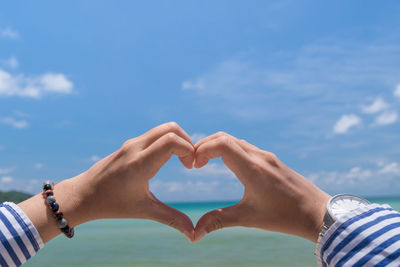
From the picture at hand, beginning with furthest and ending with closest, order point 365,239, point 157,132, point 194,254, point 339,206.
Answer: point 194,254, point 157,132, point 339,206, point 365,239

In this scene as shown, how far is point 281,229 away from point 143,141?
0.80m

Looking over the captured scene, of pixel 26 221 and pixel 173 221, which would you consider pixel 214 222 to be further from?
pixel 26 221

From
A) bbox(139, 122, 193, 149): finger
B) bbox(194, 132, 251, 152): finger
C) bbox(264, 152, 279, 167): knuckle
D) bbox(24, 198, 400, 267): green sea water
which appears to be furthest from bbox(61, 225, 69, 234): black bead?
bbox(24, 198, 400, 267): green sea water

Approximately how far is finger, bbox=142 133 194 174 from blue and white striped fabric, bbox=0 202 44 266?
0.57 metres

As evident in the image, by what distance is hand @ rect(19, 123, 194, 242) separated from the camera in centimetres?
161

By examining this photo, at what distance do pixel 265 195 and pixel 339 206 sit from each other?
1.26 feet

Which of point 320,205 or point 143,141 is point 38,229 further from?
point 320,205

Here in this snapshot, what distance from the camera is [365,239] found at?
1036mm

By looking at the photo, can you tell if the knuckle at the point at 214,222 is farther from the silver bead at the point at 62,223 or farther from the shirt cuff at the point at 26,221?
the shirt cuff at the point at 26,221

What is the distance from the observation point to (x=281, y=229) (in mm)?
1678

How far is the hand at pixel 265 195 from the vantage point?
1592 mm

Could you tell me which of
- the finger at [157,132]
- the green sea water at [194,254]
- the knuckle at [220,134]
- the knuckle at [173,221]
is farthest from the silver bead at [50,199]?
the green sea water at [194,254]

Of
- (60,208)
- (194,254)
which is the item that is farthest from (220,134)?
(194,254)

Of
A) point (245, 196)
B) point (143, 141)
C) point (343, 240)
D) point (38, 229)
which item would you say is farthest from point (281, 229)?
point (38, 229)
